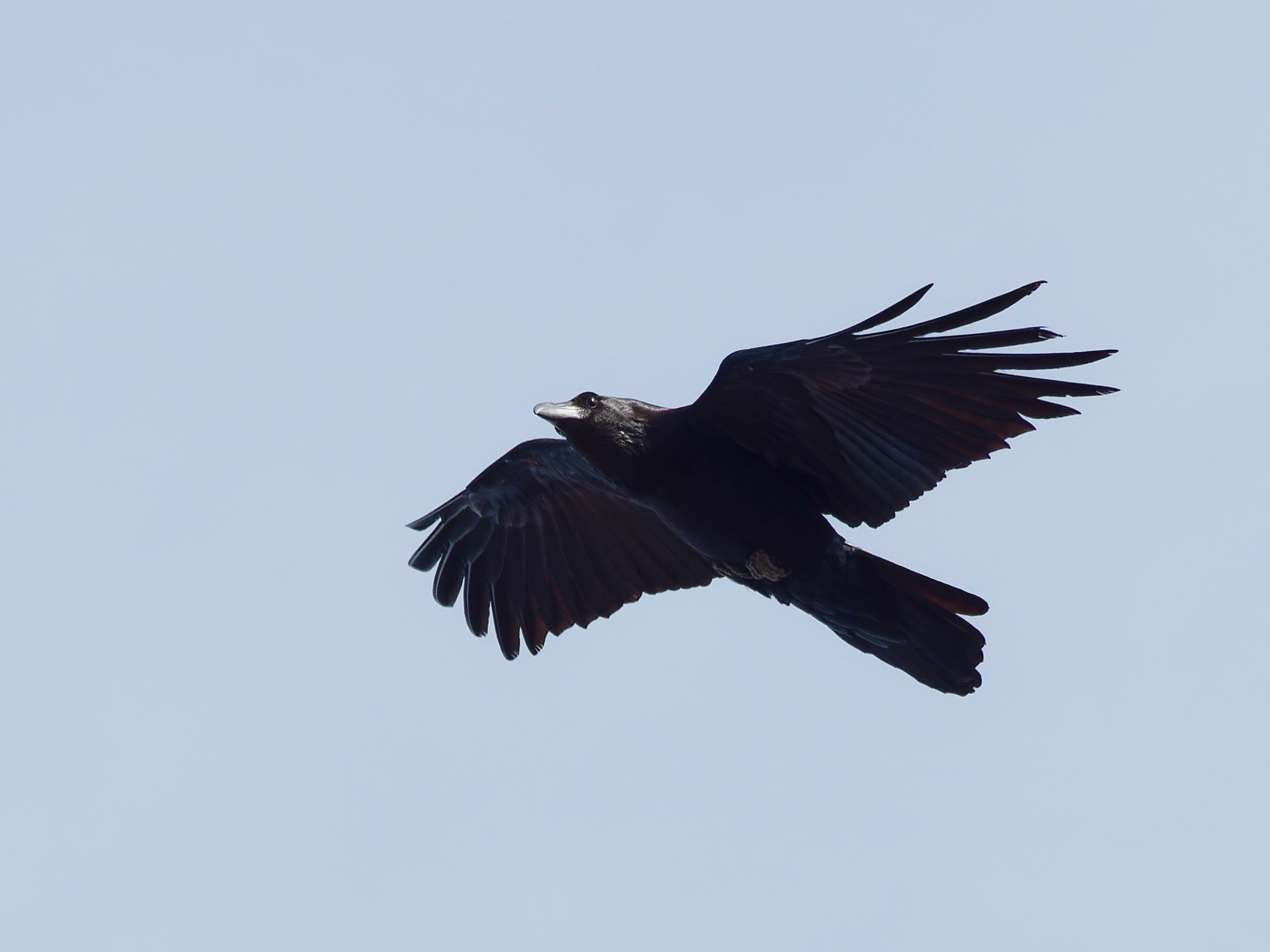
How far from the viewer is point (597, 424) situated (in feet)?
37.0

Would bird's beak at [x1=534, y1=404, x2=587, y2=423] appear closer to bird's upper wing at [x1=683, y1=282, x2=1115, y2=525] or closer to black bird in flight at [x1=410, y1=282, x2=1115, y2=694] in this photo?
black bird in flight at [x1=410, y1=282, x2=1115, y2=694]

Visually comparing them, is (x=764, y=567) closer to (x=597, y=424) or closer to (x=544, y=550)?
(x=597, y=424)

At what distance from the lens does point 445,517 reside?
531 inches

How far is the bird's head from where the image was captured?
36.9 ft

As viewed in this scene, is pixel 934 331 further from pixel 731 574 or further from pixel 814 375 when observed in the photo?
pixel 731 574

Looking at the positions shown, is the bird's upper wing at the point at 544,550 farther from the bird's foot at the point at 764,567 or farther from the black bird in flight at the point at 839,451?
the bird's foot at the point at 764,567

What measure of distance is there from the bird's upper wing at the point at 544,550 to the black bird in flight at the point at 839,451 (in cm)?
110

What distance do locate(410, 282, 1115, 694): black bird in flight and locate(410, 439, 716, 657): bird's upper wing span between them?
110 cm

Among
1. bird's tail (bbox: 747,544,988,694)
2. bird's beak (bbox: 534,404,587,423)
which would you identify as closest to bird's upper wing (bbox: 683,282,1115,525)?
bird's tail (bbox: 747,544,988,694)

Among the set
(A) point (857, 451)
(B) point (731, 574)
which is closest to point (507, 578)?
(B) point (731, 574)

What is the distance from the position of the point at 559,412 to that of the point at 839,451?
175 centimetres

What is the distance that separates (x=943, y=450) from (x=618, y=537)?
3.09 meters

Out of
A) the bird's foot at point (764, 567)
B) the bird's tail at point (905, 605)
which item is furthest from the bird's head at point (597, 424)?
the bird's tail at point (905, 605)

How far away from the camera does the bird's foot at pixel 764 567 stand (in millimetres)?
11117
